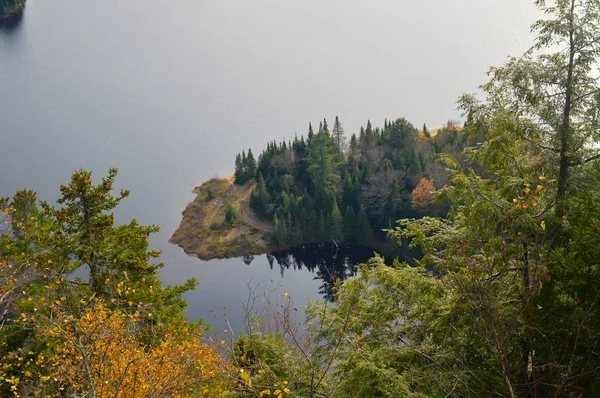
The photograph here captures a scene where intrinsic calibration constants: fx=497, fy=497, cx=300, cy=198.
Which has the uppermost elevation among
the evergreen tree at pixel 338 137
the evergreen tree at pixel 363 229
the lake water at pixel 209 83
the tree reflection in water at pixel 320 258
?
the lake water at pixel 209 83

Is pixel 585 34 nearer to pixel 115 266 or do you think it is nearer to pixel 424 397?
pixel 424 397

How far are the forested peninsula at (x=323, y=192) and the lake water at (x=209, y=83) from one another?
345 cm

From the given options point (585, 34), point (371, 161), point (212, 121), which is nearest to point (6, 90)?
point (212, 121)

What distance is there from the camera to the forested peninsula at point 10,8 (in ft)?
342

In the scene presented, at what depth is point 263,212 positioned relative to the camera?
205ft

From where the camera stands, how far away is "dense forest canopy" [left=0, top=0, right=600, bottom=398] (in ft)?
23.1

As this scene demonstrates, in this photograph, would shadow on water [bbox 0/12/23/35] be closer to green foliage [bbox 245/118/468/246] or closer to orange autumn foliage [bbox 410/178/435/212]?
green foliage [bbox 245/118/468/246]

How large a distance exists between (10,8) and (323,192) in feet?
295

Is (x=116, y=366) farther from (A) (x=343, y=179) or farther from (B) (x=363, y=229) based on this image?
(A) (x=343, y=179)

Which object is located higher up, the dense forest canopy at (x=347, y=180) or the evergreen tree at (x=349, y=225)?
the dense forest canopy at (x=347, y=180)

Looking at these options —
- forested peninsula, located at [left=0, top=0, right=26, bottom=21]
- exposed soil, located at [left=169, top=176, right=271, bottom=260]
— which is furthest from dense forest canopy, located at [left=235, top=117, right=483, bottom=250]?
forested peninsula, located at [left=0, top=0, right=26, bottom=21]

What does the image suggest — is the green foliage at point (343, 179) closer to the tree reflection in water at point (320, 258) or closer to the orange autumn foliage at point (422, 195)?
the orange autumn foliage at point (422, 195)

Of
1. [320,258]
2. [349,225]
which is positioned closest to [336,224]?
[349,225]

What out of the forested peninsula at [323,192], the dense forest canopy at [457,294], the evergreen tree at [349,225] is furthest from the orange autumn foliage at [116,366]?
the evergreen tree at [349,225]
